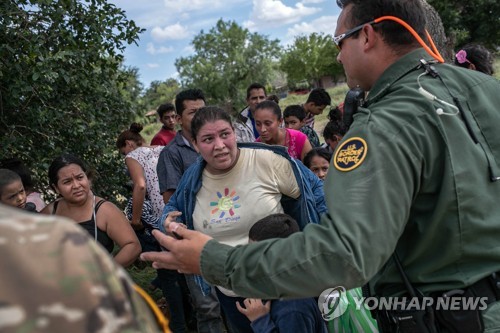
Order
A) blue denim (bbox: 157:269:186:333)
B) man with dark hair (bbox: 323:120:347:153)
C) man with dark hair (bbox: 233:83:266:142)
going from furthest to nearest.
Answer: man with dark hair (bbox: 233:83:266:142) < man with dark hair (bbox: 323:120:347:153) < blue denim (bbox: 157:269:186:333)

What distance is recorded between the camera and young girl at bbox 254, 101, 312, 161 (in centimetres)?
449

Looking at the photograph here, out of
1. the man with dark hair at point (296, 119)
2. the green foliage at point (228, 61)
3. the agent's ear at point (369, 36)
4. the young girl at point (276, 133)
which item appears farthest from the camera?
the green foliage at point (228, 61)

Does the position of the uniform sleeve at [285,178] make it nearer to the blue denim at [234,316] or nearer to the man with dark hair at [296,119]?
the blue denim at [234,316]

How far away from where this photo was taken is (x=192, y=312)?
4.40 metres

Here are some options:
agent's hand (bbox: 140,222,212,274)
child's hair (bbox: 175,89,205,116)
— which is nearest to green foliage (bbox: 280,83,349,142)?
child's hair (bbox: 175,89,205,116)

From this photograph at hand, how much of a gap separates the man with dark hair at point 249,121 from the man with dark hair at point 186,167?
34.1 inches

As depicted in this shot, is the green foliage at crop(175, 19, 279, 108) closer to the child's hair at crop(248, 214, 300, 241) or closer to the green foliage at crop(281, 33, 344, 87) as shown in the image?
the green foliage at crop(281, 33, 344, 87)

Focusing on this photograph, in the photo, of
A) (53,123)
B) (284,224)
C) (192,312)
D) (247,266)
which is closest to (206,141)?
(284,224)

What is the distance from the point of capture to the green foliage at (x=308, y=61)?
55750mm

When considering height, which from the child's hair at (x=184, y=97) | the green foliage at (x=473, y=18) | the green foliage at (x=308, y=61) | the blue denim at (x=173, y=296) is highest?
the green foliage at (x=308, y=61)

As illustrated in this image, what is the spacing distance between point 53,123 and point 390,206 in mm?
4252

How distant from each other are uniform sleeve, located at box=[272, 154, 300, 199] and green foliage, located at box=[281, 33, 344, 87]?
5342 cm

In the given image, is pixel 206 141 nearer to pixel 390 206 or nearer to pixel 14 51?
pixel 390 206

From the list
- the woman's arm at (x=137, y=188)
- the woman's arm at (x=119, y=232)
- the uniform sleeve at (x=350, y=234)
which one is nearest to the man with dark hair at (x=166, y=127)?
the woman's arm at (x=137, y=188)
